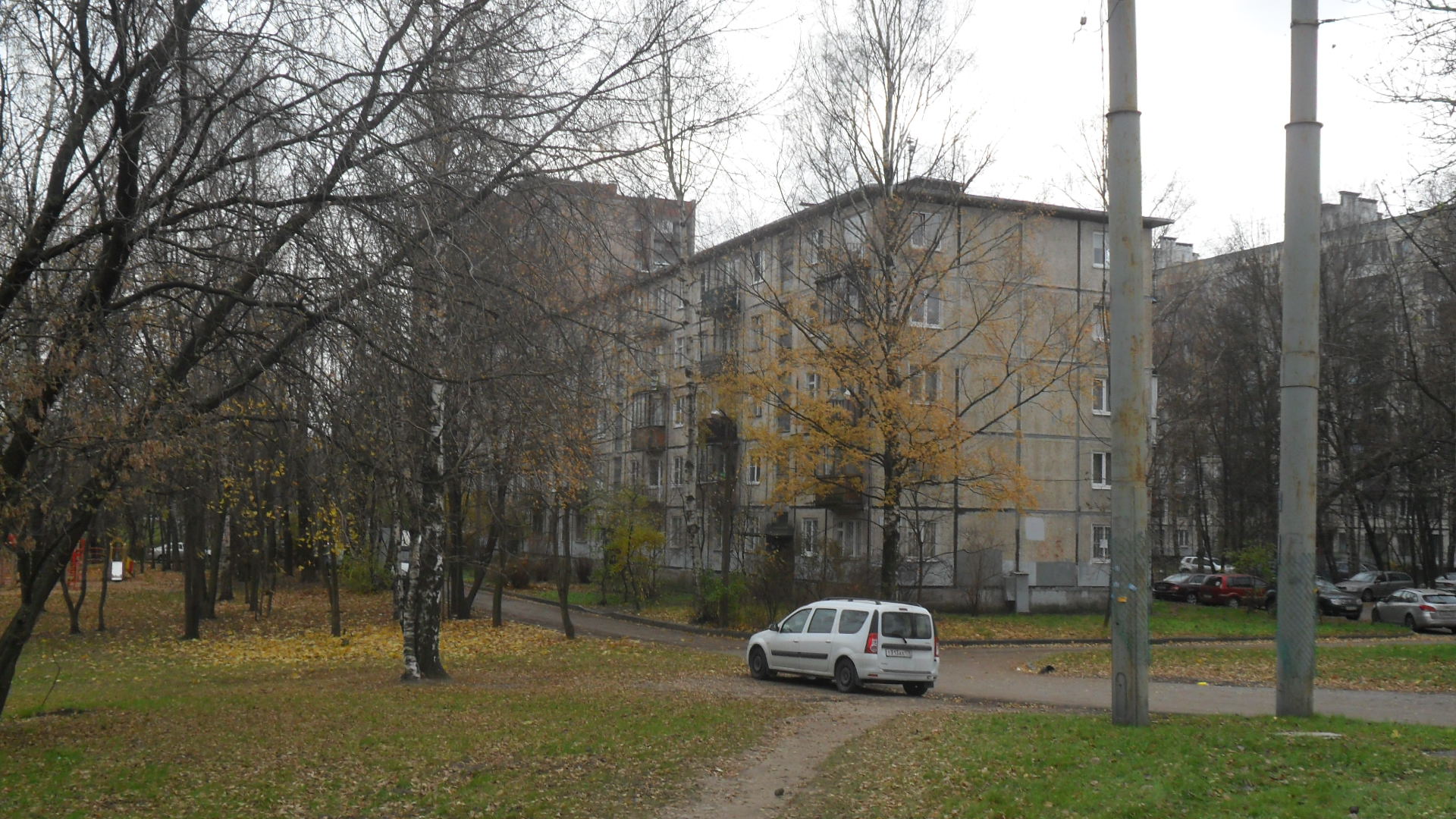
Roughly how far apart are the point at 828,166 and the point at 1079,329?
8.74 metres

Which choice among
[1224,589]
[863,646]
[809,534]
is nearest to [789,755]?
[863,646]

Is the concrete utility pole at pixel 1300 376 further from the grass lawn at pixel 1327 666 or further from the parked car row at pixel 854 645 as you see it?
the parked car row at pixel 854 645

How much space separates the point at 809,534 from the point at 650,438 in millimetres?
8212

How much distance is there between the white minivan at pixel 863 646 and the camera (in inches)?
801

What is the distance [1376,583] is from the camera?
5384 cm

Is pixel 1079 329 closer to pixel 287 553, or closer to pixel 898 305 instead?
pixel 898 305

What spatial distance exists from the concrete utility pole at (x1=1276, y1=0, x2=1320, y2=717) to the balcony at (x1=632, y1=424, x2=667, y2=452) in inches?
1373

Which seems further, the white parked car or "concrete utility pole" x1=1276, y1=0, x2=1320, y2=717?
the white parked car

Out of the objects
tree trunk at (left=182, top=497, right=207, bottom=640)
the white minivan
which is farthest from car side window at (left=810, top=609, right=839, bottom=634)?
tree trunk at (left=182, top=497, right=207, bottom=640)

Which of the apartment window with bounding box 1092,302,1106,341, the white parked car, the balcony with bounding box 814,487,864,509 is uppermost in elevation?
the apartment window with bounding box 1092,302,1106,341

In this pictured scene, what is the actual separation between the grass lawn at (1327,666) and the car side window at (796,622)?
570 centimetres

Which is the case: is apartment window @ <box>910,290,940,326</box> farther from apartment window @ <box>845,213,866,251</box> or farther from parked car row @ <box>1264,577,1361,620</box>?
parked car row @ <box>1264,577,1361,620</box>

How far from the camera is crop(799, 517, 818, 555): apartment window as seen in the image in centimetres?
3838

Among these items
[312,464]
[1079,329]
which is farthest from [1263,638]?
[312,464]
